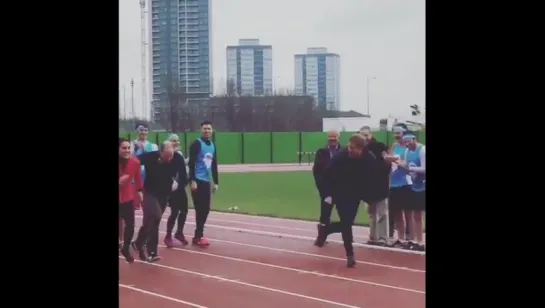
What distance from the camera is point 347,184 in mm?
4488

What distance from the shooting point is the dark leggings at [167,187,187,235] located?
448 cm

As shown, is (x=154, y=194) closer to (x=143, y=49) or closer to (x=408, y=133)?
(x=143, y=49)

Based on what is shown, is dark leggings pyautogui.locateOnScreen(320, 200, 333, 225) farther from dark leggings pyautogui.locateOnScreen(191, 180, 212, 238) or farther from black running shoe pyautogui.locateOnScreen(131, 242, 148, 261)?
black running shoe pyautogui.locateOnScreen(131, 242, 148, 261)

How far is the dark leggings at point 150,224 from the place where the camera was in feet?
14.5

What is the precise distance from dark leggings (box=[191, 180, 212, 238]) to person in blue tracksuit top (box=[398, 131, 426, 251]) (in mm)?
1110

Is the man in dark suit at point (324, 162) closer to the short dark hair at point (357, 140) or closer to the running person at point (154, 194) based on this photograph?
the short dark hair at point (357, 140)

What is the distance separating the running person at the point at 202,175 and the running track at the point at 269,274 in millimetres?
51

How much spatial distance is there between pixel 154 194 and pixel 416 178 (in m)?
1.49

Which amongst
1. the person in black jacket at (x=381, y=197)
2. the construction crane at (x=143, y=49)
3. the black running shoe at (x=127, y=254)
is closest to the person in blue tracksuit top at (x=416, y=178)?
the person in black jacket at (x=381, y=197)

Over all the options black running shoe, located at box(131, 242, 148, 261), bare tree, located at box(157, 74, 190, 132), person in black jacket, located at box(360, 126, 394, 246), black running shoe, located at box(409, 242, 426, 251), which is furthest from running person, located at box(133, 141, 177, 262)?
black running shoe, located at box(409, 242, 426, 251)

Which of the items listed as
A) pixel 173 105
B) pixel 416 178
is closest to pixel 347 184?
pixel 416 178
